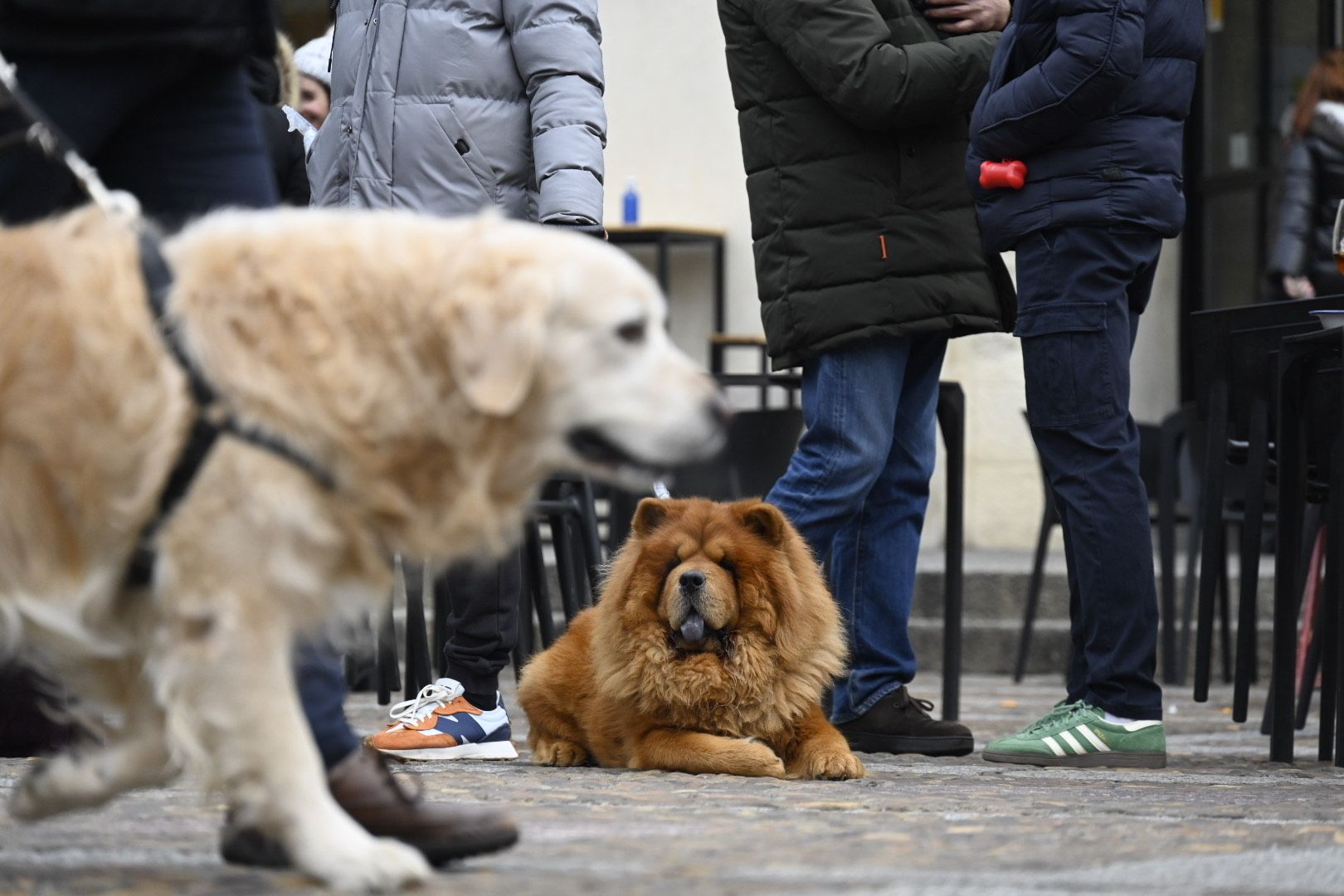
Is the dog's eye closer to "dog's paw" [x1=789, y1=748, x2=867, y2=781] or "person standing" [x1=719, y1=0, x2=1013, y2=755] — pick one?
"dog's paw" [x1=789, y1=748, x2=867, y2=781]

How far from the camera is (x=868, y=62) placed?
200 inches

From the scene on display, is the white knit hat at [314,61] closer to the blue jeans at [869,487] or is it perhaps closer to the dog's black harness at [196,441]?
the blue jeans at [869,487]

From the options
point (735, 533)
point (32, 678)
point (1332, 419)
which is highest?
point (1332, 419)

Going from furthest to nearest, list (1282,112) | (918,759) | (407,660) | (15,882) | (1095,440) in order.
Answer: (1282,112) → (407,660) → (918,759) → (1095,440) → (15,882)

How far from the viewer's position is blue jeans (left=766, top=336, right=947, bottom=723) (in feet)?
17.0

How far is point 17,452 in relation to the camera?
2617mm

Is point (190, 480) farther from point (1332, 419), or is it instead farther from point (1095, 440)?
point (1332, 419)

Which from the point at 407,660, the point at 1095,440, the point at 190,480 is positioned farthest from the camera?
the point at 407,660

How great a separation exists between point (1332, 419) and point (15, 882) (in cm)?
385

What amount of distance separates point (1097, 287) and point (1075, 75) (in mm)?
565

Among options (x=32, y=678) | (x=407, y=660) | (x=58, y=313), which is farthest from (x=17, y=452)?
(x=407, y=660)

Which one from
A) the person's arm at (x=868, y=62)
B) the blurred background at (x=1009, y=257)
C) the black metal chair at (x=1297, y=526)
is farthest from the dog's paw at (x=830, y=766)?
the blurred background at (x=1009, y=257)

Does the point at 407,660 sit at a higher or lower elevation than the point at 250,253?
lower

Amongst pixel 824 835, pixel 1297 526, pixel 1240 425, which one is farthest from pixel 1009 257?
pixel 824 835
